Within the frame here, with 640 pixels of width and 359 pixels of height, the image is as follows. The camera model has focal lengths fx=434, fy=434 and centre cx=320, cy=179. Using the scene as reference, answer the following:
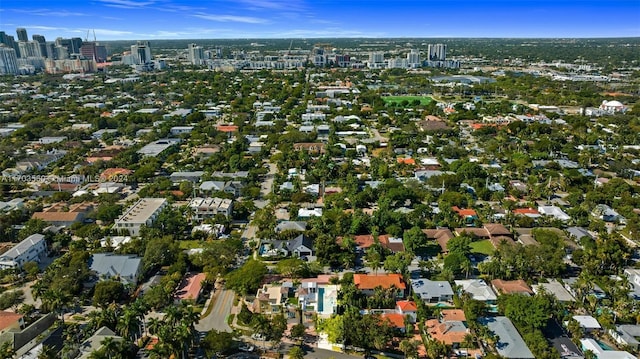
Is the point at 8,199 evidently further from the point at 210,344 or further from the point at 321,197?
the point at 210,344

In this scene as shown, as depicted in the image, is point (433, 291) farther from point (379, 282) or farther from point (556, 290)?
point (556, 290)

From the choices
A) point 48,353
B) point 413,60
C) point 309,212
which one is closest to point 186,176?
point 309,212

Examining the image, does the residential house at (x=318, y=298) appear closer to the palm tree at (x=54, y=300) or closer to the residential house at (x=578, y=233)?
the palm tree at (x=54, y=300)

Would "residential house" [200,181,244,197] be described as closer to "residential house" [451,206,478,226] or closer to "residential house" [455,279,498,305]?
"residential house" [451,206,478,226]

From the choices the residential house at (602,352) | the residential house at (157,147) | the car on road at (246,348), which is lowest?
the car on road at (246,348)

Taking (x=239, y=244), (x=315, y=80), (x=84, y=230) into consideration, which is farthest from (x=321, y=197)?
(x=315, y=80)

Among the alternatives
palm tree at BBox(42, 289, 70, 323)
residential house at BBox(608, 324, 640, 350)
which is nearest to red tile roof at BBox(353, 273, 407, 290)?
residential house at BBox(608, 324, 640, 350)

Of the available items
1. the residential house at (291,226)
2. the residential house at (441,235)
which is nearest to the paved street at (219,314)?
the residential house at (291,226)
